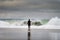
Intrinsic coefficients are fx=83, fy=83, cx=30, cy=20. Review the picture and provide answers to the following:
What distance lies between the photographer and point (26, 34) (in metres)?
0.95

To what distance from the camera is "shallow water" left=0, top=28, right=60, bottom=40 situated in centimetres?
90

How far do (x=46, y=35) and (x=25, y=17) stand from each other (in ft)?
1.05

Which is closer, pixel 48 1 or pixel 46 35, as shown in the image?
pixel 48 1

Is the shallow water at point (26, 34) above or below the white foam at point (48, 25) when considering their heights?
below

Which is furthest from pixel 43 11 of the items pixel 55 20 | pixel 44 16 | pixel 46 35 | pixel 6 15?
pixel 6 15

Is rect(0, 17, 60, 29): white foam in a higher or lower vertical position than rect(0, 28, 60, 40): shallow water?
higher

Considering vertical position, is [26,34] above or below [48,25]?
below

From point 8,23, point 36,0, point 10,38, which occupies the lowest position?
point 10,38

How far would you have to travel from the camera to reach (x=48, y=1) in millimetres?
847

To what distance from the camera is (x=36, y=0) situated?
0.85 m

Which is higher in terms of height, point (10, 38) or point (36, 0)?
point (36, 0)

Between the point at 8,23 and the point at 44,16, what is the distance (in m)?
0.40

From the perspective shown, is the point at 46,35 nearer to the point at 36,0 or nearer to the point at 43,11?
the point at 43,11

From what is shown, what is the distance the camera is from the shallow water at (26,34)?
895mm
